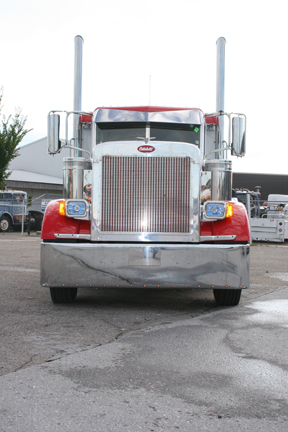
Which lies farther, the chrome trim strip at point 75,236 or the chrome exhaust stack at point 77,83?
the chrome exhaust stack at point 77,83

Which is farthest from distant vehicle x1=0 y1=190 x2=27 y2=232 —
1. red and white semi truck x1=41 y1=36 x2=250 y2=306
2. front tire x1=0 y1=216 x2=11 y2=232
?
red and white semi truck x1=41 y1=36 x2=250 y2=306

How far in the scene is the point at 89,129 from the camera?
8.00 meters

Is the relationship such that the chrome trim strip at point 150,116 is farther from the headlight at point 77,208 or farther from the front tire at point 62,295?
the front tire at point 62,295

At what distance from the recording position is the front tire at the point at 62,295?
6.78 meters

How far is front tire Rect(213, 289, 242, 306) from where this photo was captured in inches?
269

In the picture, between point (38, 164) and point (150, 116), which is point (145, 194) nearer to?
point (150, 116)

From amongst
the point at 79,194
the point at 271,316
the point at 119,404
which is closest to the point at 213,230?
the point at 271,316

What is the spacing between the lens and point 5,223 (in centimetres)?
2981

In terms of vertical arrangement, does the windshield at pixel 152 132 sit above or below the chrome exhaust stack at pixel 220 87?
below

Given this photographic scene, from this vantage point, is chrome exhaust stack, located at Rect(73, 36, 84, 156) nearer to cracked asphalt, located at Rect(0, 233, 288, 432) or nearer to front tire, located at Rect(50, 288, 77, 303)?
front tire, located at Rect(50, 288, 77, 303)

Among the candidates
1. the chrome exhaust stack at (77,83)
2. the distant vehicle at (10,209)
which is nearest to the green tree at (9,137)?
the distant vehicle at (10,209)

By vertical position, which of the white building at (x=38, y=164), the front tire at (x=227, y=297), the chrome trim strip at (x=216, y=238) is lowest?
the front tire at (x=227, y=297)

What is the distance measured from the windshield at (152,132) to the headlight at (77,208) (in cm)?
170

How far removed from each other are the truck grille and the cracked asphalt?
44.1 inches
